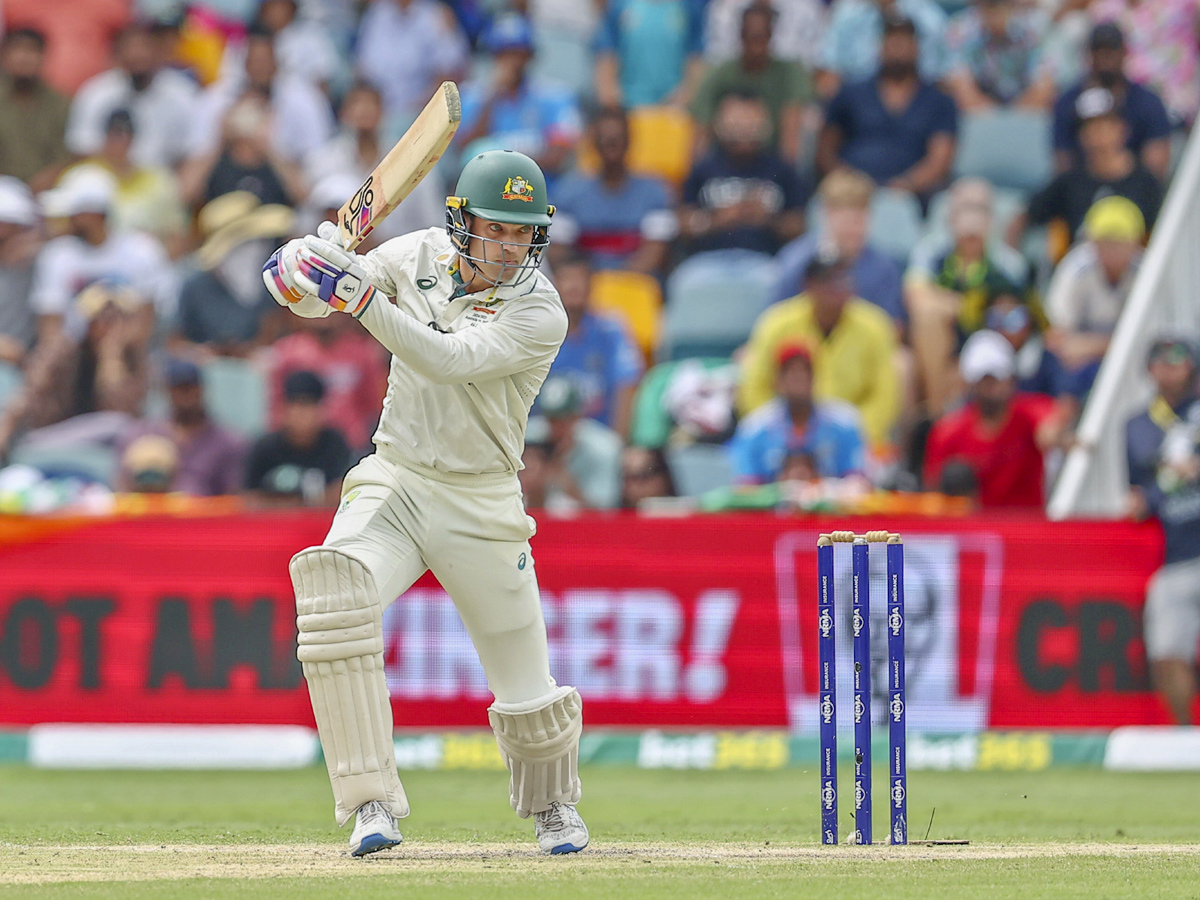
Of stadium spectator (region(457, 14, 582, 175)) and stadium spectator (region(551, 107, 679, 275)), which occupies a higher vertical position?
stadium spectator (region(457, 14, 582, 175))

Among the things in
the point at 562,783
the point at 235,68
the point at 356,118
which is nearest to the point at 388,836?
the point at 562,783

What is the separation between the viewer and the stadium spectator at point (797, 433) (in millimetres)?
10695

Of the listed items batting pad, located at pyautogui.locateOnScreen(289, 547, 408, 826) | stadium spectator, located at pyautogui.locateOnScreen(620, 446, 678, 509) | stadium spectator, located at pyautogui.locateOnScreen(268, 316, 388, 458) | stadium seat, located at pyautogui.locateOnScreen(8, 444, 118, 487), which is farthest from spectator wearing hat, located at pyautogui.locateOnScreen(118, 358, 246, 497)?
batting pad, located at pyautogui.locateOnScreen(289, 547, 408, 826)

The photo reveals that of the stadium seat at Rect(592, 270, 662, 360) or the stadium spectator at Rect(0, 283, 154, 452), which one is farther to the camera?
the stadium seat at Rect(592, 270, 662, 360)

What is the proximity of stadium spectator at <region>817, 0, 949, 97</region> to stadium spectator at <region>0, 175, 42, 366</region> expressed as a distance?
18.3ft

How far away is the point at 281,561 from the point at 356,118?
14.3 feet

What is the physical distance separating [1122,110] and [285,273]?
29.2ft

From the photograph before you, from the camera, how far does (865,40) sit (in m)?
14.0

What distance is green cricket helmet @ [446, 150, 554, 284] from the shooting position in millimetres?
5805

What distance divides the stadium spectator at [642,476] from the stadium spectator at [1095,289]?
8.73ft

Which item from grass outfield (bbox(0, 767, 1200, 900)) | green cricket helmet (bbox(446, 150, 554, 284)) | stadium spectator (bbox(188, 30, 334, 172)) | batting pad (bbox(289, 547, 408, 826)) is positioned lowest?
grass outfield (bbox(0, 767, 1200, 900))

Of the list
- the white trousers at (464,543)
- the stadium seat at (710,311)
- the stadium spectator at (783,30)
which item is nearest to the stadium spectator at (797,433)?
the stadium seat at (710,311)

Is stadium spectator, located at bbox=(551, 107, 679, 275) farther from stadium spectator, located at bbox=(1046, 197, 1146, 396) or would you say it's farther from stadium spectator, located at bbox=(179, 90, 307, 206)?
stadium spectator, located at bbox=(1046, 197, 1146, 396)

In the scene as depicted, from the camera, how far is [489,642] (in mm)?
5973
